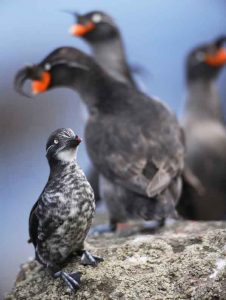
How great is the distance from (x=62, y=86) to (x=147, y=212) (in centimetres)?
118

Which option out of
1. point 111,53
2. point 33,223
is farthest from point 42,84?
point 111,53

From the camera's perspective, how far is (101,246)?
11.9 feet

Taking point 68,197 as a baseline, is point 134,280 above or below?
below

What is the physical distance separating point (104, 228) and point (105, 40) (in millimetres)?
3232

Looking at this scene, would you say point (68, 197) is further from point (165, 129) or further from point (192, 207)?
point (192, 207)

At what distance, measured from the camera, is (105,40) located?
7547 mm

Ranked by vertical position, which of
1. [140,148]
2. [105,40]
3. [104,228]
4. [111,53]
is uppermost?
[105,40]

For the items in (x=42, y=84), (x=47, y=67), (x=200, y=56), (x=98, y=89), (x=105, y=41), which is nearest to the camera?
(x=42, y=84)

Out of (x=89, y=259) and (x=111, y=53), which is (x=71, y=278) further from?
(x=111, y=53)

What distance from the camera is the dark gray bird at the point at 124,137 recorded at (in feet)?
14.5

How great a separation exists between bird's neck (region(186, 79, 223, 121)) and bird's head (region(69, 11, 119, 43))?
1.09m

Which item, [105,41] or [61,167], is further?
[105,41]

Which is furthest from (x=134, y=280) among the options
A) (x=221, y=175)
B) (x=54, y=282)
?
(x=221, y=175)

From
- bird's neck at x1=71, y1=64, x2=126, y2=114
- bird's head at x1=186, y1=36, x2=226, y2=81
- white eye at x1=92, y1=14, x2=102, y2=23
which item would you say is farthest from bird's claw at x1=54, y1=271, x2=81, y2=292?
bird's head at x1=186, y1=36, x2=226, y2=81
